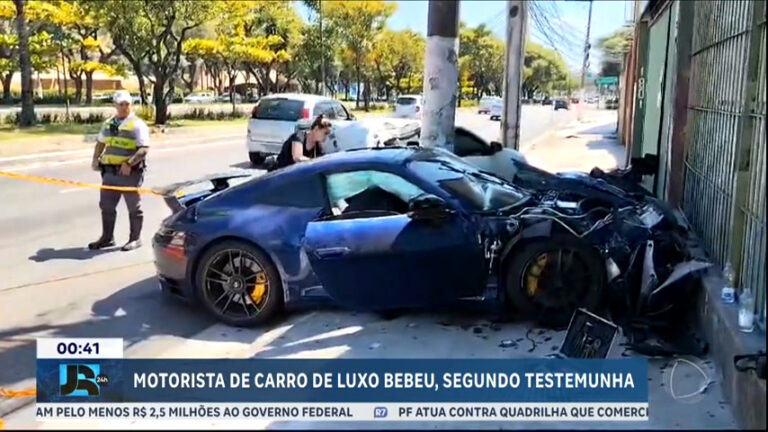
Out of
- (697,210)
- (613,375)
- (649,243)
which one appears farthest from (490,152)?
(613,375)

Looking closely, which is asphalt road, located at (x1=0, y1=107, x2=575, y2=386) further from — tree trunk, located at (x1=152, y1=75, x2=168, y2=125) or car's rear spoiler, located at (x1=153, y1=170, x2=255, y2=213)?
tree trunk, located at (x1=152, y1=75, x2=168, y2=125)

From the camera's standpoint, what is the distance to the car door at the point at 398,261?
5.53 metres

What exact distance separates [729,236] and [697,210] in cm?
190

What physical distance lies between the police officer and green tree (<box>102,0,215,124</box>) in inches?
823

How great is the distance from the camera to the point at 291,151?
814cm

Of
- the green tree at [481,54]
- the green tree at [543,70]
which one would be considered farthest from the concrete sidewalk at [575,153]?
the green tree at [543,70]

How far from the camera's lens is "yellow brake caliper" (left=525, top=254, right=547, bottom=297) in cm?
553

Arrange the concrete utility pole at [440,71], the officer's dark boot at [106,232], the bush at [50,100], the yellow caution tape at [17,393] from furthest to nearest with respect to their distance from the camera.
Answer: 1. the bush at [50,100]
2. the officer's dark boot at [106,232]
3. the concrete utility pole at [440,71]
4. the yellow caution tape at [17,393]

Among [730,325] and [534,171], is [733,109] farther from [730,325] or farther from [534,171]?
[534,171]

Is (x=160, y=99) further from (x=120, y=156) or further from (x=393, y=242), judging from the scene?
(x=393, y=242)

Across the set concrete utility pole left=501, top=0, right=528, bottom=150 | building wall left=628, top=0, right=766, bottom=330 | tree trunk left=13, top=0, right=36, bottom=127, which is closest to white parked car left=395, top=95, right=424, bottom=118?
tree trunk left=13, top=0, right=36, bottom=127

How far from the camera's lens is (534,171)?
9398 millimetres

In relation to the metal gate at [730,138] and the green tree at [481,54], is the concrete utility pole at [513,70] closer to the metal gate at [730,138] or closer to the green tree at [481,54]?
the metal gate at [730,138]

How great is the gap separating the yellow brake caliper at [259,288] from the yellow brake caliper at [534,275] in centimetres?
198
